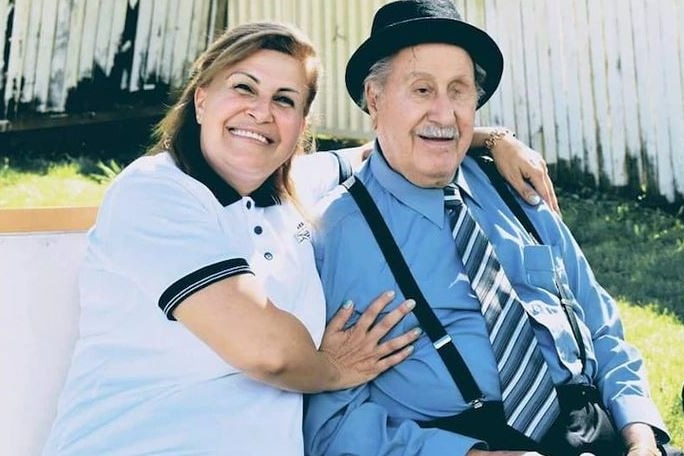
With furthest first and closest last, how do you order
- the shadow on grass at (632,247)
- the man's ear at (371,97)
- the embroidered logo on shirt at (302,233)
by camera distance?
the shadow on grass at (632,247)
the man's ear at (371,97)
the embroidered logo on shirt at (302,233)

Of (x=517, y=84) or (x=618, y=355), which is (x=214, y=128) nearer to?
(x=618, y=355)

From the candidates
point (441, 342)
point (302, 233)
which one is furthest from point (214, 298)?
point (441, 342)

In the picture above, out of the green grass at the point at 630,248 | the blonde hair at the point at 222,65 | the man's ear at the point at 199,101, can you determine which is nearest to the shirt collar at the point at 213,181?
the blonde hair at the point at 222,65

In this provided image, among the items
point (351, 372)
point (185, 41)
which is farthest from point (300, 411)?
point (185, 41)

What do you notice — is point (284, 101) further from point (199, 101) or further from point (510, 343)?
point (510, 343)

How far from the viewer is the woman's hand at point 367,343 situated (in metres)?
2.90

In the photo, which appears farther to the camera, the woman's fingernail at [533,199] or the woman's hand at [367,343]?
the woman's fingernail at [533,199]

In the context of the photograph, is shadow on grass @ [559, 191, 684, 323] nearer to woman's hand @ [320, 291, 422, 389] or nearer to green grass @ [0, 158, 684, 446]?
green grass @ [0, 158, 684, 446]

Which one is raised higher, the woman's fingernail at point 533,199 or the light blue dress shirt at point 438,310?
the woman's fingernail at point 533,199

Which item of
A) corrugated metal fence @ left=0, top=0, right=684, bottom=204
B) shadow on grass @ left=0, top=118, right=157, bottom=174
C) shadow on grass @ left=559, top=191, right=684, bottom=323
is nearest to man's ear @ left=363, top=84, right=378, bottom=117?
shadow on grass @ left=559, top=191, right=684, bottom=323

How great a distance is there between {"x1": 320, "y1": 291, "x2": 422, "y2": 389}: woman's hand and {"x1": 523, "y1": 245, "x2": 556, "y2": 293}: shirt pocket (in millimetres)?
411

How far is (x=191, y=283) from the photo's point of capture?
250 centimetres

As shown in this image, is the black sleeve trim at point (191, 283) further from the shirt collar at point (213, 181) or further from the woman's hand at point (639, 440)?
the woman's hand at point (639, 440)

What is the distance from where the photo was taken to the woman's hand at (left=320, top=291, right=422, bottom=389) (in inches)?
114
